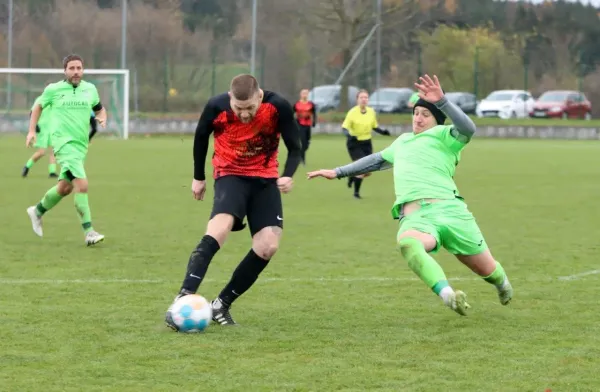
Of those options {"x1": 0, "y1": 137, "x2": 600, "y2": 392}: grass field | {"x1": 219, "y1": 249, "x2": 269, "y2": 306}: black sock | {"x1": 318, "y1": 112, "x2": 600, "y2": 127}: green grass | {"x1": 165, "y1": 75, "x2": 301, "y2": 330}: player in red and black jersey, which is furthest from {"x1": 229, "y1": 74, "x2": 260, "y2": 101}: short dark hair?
{"x1": 318, "y1": 112, "x2": 600, "y2": 127}: green grass

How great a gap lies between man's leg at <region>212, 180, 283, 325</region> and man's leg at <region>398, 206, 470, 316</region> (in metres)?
0.82

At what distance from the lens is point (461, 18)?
198 ft

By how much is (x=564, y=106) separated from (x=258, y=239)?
42.7 metres

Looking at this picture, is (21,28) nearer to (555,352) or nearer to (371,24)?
(371,24)

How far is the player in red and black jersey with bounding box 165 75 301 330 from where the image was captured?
7.48m

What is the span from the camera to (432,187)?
25.4 ft

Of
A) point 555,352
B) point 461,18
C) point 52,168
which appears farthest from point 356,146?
point 461,18

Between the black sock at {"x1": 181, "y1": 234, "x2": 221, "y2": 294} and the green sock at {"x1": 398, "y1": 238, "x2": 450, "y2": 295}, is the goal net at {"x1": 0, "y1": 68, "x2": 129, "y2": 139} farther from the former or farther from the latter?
the green sock at {"x1": 398, "y1": 238, "x2": 450, "y2": 295}

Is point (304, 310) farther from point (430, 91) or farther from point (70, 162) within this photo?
point (70, 162)

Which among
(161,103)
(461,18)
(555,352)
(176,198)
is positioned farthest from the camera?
(461,18)

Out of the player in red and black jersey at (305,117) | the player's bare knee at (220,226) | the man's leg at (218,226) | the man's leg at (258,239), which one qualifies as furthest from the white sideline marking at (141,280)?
the player in red and black jersey at (305,117)

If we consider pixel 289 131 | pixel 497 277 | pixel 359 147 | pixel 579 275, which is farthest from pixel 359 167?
pixel 359 147

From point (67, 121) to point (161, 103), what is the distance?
35.4m

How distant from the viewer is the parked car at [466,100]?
1893 inches
